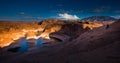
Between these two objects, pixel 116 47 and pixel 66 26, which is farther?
pixel 66 26

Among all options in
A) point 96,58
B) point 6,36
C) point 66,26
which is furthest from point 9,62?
point 66,26

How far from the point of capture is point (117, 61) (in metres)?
16.7

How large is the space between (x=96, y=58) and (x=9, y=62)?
77.2ft

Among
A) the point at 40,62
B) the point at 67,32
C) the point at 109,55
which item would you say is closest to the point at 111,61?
the point at 109,55

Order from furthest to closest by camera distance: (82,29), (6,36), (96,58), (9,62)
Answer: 1. (82,29)
2. (6,36)
3. (9,62)
4. (96,58)

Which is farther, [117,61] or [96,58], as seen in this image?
[96,58]

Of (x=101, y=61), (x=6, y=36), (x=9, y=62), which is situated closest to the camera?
(x=101, y=61)

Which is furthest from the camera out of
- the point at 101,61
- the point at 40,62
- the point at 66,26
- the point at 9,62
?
the point at 66,26

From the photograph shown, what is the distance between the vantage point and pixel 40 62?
27812mm

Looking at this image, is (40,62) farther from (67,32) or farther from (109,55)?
(67,32)

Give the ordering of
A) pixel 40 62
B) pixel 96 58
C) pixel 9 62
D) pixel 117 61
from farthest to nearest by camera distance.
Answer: pixel 9 62 < pixel 40 62 < pixel 96 58 < pixel 117 61

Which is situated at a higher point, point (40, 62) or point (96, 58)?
point (96, 58)

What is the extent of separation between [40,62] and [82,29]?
241 ft

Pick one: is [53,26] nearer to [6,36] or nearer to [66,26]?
[66,26]
